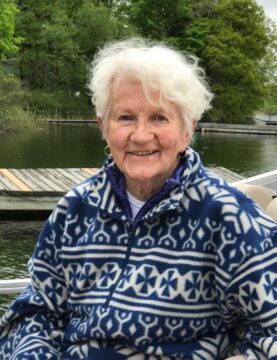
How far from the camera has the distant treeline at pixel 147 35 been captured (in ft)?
115

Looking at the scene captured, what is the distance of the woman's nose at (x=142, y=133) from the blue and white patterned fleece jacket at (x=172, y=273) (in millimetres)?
122

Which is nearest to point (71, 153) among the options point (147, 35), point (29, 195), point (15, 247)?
point (29, 195)

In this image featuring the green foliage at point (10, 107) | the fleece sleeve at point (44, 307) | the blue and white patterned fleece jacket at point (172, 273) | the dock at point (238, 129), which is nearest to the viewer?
the blue and white patterned fleece jacket at point (172, 273)

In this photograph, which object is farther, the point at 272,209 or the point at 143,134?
the point at 272,209

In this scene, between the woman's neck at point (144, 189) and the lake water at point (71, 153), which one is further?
the lake water at point (71, 153)

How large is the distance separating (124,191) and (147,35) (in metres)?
38.7

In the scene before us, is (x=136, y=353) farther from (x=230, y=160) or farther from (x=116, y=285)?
(x=230, y=160)

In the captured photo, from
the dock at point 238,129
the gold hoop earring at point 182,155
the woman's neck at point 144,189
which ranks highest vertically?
the gold hoop earring at point 182,155

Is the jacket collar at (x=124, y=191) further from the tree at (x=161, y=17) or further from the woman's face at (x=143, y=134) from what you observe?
the tree at (x=161, y=17)

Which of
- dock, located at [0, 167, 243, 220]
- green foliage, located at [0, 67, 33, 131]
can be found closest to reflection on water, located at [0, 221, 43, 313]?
dock, located at [0, 167, 243, 220]

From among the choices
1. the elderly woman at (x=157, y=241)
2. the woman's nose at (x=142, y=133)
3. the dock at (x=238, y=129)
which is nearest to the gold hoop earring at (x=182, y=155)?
the elderly woman at (x=157, y=241)

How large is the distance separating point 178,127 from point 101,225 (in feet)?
1.08

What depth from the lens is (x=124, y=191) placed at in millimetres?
1723

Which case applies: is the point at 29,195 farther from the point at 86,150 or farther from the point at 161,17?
the point at 161,17
